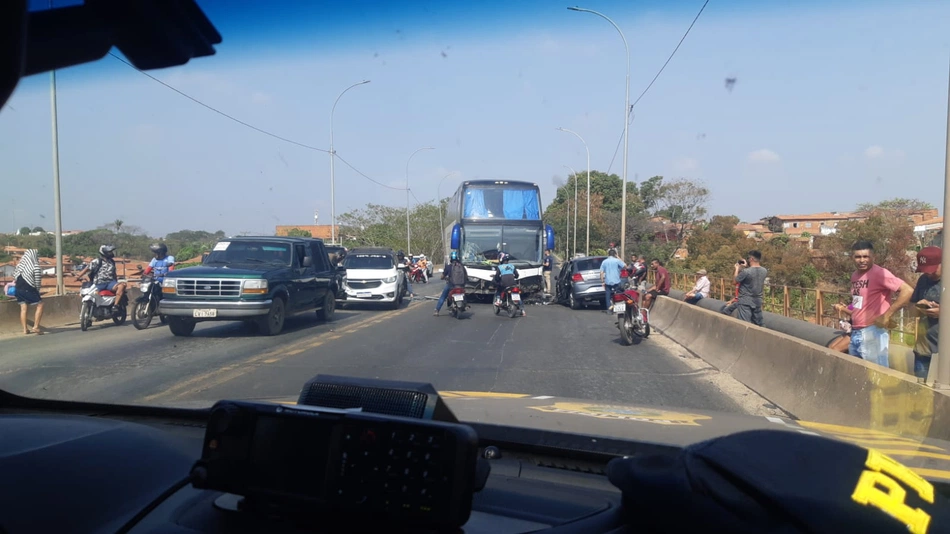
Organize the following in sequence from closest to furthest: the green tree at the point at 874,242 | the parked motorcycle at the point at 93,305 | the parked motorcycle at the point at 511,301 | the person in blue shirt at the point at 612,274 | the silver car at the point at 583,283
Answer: the green tree at the point at 874,242
the parked motorcycle at the point at 93,305
the parked motorcycle at the point at 511,301
the person in blue shirt at the point at 612,274
the silver car at the point at 583,283

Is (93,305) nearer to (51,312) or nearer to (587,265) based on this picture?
(51,312)

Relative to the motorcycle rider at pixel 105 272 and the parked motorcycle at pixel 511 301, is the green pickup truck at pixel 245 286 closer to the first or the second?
the motorcycle rider at pixel 105 272

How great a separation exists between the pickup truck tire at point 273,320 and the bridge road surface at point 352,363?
0.90 feet

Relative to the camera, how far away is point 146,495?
83.7 inches

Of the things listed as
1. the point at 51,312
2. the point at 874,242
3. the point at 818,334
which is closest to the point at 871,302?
the point at 874,242

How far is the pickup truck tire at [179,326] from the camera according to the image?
12.8 metres

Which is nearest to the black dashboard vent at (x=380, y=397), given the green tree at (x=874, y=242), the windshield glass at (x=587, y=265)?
the green tree at (x=874, y=242)

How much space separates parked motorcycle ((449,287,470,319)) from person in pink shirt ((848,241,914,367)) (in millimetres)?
11004

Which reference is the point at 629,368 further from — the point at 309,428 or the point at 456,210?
the point at 456,210

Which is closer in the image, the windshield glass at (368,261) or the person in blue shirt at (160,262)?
the person in blue shirt at (160,262)

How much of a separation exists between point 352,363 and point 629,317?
5357mm

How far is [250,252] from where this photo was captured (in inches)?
557

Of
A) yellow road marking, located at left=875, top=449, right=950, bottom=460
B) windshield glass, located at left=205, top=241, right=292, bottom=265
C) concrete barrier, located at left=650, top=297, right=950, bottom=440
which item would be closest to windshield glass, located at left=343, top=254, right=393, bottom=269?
windshield glass, located at left=205, top=241, right=292, bottom=265

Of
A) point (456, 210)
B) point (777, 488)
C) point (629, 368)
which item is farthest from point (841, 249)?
point (456, 210)
